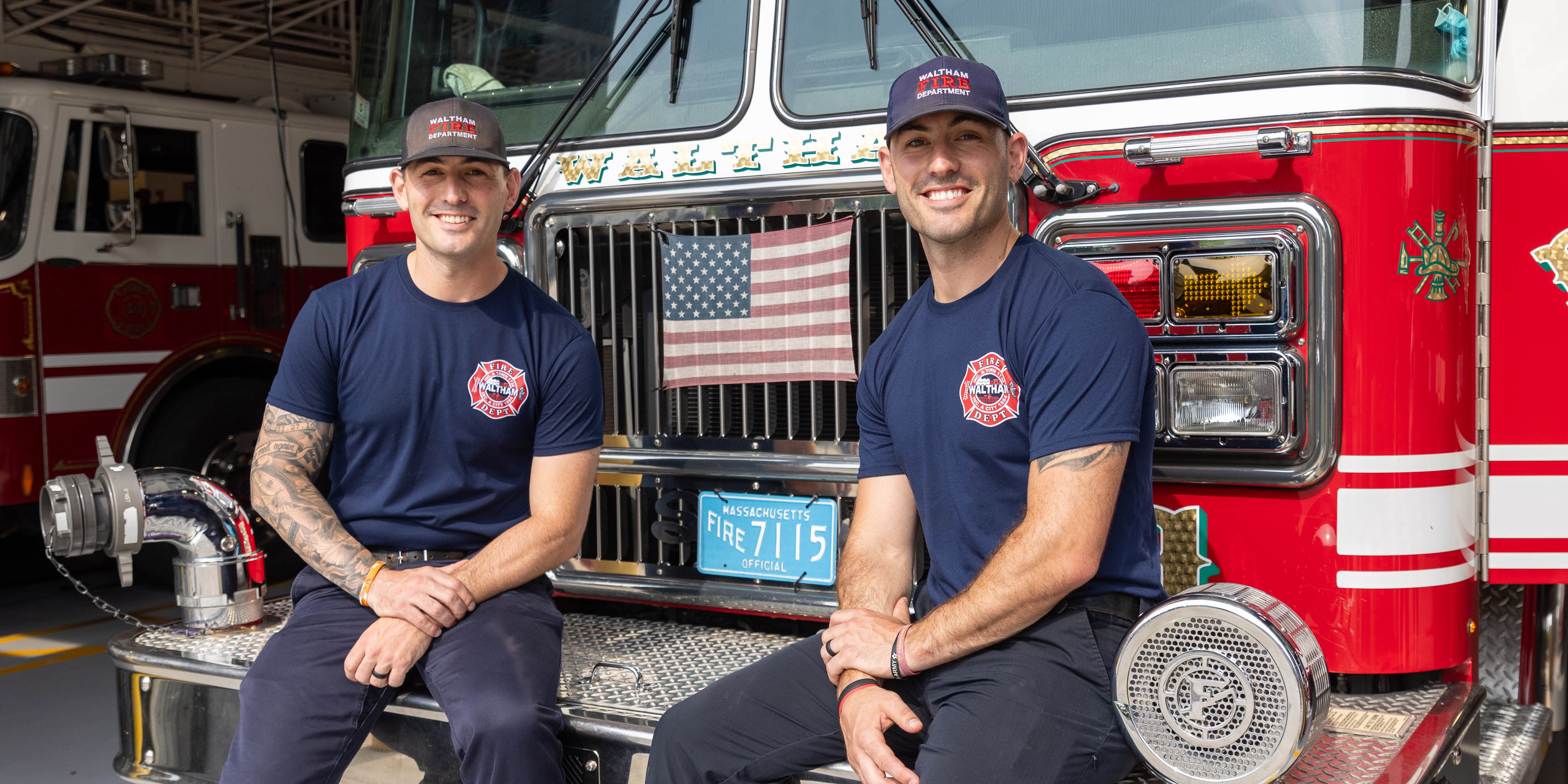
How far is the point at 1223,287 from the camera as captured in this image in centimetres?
257

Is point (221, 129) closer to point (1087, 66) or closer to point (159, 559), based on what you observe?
point (159, 559)

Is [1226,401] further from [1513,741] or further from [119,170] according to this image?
[119,170]

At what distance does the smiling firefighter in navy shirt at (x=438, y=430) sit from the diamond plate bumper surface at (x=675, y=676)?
0.54ft

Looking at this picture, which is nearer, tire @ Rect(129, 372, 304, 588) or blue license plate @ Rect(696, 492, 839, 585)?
blue license plate @ Rect(696, 492, 839, 585)

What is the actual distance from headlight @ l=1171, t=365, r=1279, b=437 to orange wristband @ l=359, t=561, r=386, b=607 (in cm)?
166

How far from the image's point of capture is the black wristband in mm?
2256

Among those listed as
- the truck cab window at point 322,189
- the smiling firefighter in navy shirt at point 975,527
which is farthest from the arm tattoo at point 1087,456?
the truck cab window at point 322,189

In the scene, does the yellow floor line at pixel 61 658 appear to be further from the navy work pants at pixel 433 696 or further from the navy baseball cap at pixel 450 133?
the navy baseball cap at pixel 450 133

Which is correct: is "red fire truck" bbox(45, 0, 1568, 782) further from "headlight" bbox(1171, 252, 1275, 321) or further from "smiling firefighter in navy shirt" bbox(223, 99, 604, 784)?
"smiling firefighter in navy shirt" bbox(223, 99, 604, 784)

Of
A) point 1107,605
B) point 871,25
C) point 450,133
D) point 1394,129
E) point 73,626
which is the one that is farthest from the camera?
point 73,626

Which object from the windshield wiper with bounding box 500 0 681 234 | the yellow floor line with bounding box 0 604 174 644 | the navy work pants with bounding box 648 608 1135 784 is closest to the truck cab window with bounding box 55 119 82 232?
the yellow floor line with bounding box 0 604 174 644

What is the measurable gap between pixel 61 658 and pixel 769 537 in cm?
422

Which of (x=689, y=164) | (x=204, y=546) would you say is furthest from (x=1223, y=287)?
(x=204, y=546)

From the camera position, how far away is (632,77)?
3242mm
